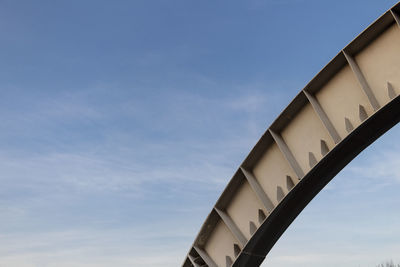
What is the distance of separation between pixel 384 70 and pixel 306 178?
3042mm

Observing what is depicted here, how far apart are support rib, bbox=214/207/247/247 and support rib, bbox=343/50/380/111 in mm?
4964

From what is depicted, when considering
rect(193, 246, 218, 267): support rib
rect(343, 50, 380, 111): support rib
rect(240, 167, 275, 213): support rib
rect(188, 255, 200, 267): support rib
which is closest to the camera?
rect(343, 50, 380, 111): support rib

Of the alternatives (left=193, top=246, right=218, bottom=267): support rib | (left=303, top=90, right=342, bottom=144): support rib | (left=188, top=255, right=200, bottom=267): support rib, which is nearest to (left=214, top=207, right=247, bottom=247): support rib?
(left=193, top=246, right=218, bottom=267): support rib


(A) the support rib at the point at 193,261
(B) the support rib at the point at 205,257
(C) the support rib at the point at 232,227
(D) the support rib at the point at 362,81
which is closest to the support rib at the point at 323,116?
(D) the support rib at the point at 362,81

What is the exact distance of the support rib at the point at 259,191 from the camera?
13086 millimetres

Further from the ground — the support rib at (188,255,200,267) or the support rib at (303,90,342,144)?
the support rib at (303,90,342,144)

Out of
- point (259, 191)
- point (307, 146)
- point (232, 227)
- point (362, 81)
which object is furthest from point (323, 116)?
point (232, 227)

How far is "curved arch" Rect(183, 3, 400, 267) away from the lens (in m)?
11.2

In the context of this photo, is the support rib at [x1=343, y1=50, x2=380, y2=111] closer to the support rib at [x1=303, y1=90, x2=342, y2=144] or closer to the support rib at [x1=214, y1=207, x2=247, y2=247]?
the support rib at [x1=303, y1=90, x2=342, y2=144]

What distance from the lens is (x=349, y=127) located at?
1159cm

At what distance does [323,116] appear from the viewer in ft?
39.9

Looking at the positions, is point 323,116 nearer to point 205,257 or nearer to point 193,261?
point 205,257

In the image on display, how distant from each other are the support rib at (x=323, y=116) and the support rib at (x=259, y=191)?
248 cm

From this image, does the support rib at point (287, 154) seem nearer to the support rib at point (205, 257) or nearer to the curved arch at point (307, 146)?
the curved arch at point (307, 146)
